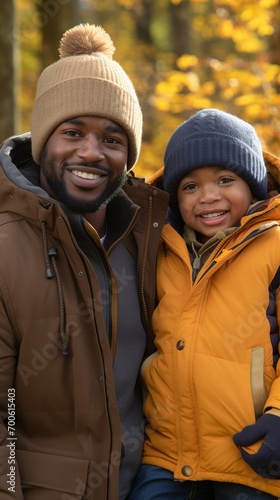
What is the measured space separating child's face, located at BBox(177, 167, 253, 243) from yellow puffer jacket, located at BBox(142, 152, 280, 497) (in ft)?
0.48

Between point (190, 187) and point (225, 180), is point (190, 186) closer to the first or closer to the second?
point (190, 187)

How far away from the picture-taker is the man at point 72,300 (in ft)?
9.80

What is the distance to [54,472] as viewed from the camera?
2.97 meters

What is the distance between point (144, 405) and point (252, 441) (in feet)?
2.02

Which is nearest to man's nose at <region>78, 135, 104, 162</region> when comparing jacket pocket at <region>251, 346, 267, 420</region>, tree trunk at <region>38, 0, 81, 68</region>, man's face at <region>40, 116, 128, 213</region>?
man's face at <region>40, 116, 128, 213</region>

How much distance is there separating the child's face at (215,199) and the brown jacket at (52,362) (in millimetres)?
725

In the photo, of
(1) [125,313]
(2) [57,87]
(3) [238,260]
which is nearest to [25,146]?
(2) [57,87]

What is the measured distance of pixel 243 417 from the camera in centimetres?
310

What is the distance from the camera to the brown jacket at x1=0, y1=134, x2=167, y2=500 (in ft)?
9.77

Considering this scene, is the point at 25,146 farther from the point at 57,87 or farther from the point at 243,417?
the point at 243,417

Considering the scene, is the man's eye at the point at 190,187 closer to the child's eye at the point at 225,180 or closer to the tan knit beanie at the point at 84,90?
the child's eye at the point at 225,180

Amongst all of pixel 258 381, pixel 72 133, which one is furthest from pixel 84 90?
pixel 258 381

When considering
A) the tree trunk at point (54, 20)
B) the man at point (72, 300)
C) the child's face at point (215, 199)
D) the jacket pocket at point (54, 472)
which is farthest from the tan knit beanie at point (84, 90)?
the tree trunk at point (54, 20)

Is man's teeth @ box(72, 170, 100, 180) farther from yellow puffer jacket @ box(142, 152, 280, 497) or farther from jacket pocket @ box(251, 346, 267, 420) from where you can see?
jacket pocket @ box(251, 346, 267, 420)
